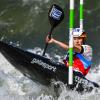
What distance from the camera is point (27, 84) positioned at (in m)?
8.08

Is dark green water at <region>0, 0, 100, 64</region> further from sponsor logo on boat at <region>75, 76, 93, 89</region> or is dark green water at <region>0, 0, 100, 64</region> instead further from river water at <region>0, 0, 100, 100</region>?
sponsor logo on boat at <region>75, 76, 93, 89</region>

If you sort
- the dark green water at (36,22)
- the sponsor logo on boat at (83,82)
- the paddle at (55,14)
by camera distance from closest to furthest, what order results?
the sponsor logo on boat at (83,82), the paddle at (55,14), the dark green water at (36,22)

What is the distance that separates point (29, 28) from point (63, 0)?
1.24 meters

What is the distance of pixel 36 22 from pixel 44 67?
449cm

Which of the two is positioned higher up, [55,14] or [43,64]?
[55,14]

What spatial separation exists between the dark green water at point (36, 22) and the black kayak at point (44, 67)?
122 inches

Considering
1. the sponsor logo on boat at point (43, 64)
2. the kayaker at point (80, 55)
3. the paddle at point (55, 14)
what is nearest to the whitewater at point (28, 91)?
the sponsor logo on boat at point (43, 64)

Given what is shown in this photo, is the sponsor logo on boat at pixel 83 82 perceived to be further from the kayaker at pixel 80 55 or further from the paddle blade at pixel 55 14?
the paddle blade at pixel 55 14

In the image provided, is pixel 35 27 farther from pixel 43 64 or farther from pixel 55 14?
pixel 43 64

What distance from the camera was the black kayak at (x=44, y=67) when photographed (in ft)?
23.7

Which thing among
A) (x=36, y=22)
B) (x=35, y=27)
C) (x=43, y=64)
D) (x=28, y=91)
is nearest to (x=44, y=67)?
(x=43, y=64)

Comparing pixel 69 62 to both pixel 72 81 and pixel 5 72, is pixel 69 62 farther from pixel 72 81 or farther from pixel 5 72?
pixel 5 72

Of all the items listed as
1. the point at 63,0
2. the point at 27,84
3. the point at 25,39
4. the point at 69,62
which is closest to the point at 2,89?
the point at 27,84

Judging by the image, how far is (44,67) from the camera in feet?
23.9
